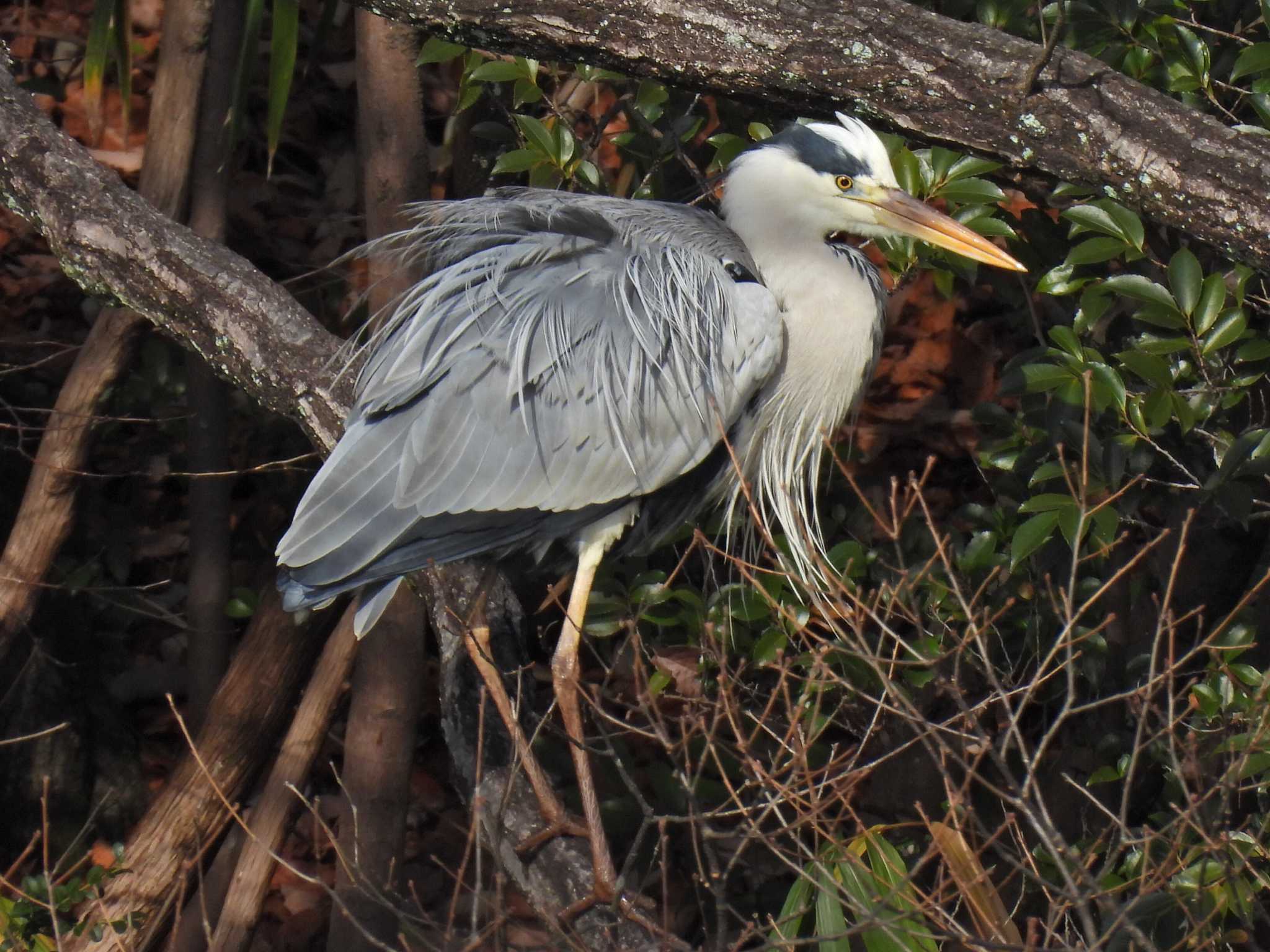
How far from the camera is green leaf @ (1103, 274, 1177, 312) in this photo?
2.29 metres

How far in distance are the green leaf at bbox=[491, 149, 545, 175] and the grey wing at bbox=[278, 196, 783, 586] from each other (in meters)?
0.19

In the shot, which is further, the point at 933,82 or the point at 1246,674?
the point at 1246,674

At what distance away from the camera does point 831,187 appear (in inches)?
108

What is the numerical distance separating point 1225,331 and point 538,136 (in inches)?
53.2

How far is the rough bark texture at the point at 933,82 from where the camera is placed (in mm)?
1969

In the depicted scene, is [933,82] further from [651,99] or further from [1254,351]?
[651,99]

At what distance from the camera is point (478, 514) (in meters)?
2.61

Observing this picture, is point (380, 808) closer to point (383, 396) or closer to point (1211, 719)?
point (383, 396)

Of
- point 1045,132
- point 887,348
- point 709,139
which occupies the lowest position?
point 887,348

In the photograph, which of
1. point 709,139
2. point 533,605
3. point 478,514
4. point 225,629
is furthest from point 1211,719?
point 225,629

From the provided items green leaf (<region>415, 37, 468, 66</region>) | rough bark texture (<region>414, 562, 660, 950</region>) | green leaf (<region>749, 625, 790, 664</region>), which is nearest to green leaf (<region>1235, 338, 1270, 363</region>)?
green leaf (<region>749, 625, 790, 664</region>)

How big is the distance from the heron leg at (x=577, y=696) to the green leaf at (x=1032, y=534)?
2.46 feet

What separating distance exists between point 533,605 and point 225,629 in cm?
88

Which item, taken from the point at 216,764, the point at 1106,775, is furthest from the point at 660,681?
the point at 216,764
